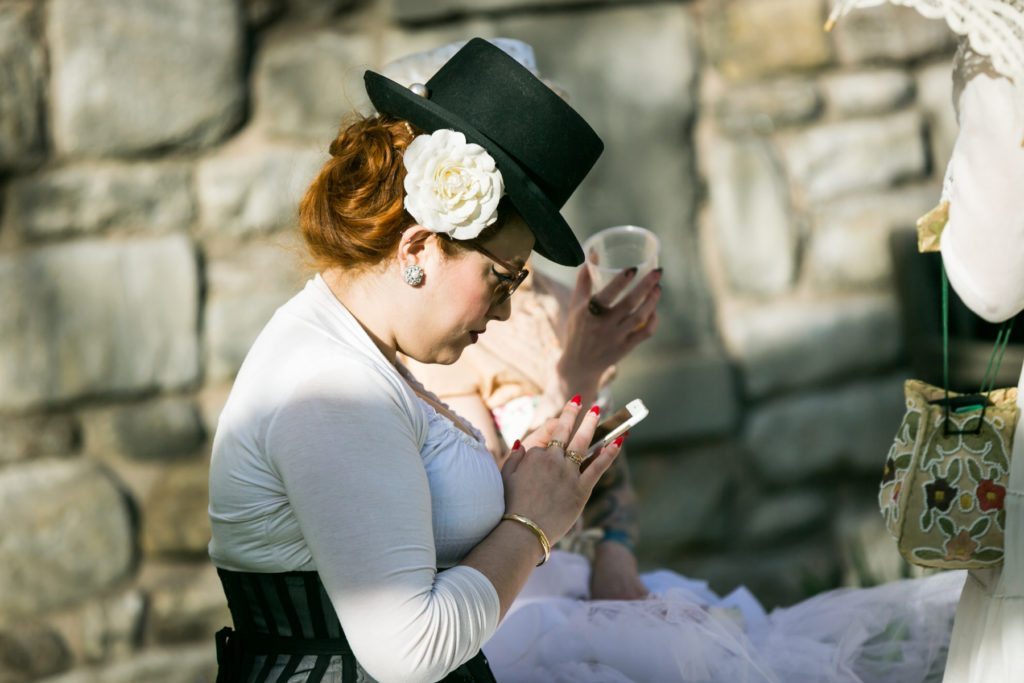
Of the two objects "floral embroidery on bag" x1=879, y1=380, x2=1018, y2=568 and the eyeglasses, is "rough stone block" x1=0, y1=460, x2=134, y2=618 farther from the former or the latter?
"floral embroidery on bag" x1=879, y1=380, x2=1018, y2=568

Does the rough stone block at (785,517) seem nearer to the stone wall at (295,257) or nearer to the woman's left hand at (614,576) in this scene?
the stone wall at (295,257)

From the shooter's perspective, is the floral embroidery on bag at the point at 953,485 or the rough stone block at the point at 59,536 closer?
the floral embroidery on bag at the point at 953,485

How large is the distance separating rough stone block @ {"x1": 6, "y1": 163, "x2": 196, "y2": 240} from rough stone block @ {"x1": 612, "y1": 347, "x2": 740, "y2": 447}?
1377 millimetres

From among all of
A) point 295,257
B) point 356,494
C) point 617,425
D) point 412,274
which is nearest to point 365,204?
point 412,274

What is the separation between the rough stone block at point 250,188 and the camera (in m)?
3.25

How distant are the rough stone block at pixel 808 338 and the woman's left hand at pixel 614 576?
136cm

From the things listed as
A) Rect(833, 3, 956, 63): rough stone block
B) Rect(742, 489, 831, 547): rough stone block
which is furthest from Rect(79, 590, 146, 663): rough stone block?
Rect(833, 3, 956, 63): rough stone block

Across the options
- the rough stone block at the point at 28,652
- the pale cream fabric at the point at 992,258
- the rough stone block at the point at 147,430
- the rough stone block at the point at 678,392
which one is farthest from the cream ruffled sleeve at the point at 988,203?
the rough stone block at the point at 28,652

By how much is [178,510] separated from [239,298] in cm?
60

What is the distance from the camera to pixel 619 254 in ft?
7.91

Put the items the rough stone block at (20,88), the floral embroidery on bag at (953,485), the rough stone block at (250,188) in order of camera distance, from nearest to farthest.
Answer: the floral embroidery on bag at (953,485) < the rough stone block at (20,88) < the rough stone block at (250,188)

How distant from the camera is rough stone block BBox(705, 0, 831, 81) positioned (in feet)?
11.9

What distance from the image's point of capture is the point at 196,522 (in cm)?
326

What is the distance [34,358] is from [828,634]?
213 centimetres
